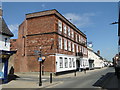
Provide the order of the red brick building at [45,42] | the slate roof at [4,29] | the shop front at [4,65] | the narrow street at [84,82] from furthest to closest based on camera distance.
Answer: the red brick building at [45,42], the slate roof at [4,29], the shop front at [4,65], the narrow street at [84,82]

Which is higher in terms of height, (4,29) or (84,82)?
(4,29)

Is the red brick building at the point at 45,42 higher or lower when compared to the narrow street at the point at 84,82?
higher

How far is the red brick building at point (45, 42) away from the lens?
25.0m

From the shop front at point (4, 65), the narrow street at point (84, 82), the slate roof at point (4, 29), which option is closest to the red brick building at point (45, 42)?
the narrow street at point (84, 82)

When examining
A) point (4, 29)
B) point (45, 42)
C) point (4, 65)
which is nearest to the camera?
point (4, 65)

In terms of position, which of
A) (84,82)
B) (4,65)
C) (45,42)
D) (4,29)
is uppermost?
(4,29)

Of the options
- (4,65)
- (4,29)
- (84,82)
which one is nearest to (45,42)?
(4,29)

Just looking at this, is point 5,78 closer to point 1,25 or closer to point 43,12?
point 1,25

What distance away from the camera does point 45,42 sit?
2577cm

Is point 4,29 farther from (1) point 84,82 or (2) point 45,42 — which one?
(1) point 84,82

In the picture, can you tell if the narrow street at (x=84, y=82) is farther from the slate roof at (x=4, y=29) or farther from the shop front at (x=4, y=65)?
the slate roof at (x=4, y=29)

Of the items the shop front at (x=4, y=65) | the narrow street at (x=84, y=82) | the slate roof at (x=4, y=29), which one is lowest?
the narrow street at (x=84, y=82)

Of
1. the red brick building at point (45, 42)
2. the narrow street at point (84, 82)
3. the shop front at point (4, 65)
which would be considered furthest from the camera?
the red brick building at point (45, 42)

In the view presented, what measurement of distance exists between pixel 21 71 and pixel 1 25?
12413 mm
